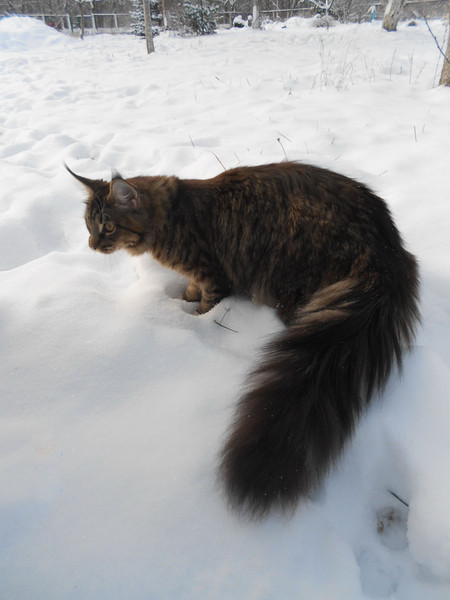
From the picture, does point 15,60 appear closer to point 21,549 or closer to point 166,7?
point 166,7

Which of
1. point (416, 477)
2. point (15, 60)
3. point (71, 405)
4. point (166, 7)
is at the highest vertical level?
point (166, 7)

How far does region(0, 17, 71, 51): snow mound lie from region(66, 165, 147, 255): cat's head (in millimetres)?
19247

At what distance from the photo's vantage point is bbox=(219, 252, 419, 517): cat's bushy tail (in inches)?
→ 42.2

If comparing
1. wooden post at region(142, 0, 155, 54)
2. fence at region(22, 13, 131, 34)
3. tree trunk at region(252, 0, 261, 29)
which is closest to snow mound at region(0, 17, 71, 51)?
fence at region(22, 13, 131, 34)

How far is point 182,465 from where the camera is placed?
1.22 meters

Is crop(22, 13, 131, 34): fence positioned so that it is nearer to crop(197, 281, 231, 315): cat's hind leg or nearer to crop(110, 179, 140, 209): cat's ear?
crop(110, 179, 140, 209): cat's ear

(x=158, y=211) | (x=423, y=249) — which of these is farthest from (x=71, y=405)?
(x=423, y=249)

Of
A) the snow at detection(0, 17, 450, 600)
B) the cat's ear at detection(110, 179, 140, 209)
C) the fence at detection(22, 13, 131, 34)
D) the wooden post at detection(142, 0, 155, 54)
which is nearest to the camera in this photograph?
the snow at detection(0, 17, 450, 600)

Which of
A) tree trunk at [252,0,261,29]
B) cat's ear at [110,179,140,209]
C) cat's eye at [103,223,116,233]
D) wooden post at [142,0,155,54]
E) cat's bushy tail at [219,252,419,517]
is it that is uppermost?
tree trunk at [252,0,261,29]

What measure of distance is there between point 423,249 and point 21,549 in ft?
7.97

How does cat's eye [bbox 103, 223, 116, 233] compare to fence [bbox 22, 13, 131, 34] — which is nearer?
cat's eye [bbox 103, 223, 116, 233]

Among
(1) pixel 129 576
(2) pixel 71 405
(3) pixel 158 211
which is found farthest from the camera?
(3) pixel 158 211

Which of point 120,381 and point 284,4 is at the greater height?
point 284,4

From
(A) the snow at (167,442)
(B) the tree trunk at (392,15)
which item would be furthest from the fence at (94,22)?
(A) the snow at (167,442)
